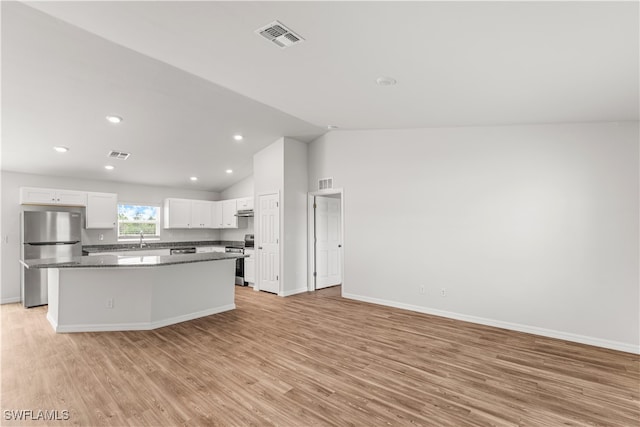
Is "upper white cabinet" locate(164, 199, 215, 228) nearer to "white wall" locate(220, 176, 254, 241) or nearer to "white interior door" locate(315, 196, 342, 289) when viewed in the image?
"white wall" locate(220, 176, 254, 241)

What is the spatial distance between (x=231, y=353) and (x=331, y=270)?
3.89 m

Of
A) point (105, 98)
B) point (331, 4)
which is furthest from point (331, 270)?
point (331, 4)

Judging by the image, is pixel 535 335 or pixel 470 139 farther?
pixel 470 139

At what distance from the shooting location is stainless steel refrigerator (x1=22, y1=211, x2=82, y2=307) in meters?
5.55

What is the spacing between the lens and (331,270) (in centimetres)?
712

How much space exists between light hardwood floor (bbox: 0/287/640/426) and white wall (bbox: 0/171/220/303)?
2021 millimetres

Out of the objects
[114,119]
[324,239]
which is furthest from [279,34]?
[324,239]

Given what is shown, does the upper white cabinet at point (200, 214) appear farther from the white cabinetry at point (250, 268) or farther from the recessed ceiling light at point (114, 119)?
the recessed ceiling light at point (114, 119)

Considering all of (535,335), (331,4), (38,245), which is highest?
(331,4)

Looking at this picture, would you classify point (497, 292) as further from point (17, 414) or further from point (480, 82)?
point (17, 414)

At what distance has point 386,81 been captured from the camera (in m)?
3.39

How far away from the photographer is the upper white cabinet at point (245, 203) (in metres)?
7.56

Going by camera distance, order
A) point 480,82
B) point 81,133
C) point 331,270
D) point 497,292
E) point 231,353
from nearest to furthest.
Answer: point 480,82 → point 231,353 → point 497,292 → point 81,133 → point 331,270

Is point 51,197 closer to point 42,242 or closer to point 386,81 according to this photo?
point 42,242
